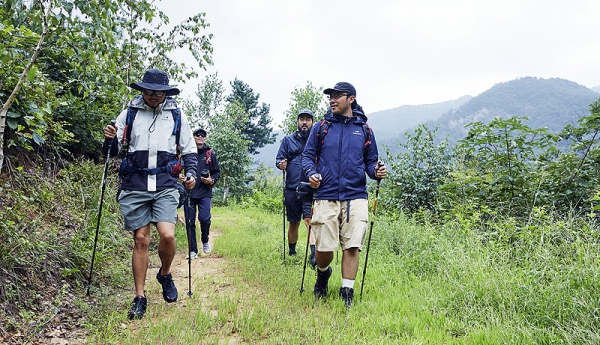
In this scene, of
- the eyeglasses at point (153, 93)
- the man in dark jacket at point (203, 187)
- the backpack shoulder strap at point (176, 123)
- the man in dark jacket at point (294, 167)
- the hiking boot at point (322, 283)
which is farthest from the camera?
the man in dark jacket at point (203, 187)

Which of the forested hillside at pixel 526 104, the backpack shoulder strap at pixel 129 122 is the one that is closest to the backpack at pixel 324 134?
the backpack shoulder strap at pixel 129 122

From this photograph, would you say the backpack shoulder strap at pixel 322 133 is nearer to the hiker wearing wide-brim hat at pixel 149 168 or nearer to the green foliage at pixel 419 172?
the hiker wearing wide-brim hat at pixel 149 168

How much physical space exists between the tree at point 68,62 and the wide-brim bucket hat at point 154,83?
Result: 0.29 meters

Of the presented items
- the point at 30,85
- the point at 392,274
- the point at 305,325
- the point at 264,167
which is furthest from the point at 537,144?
the point at 264,167

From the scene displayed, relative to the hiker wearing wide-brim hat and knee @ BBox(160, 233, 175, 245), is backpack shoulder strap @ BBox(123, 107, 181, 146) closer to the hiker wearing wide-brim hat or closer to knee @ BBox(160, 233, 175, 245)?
the hiker wearing wide-brim hat

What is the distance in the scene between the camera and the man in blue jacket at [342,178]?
13.3ft

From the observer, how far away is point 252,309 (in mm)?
3809

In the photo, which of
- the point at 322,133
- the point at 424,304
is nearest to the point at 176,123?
the point at 322,133

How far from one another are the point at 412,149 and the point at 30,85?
8530mm

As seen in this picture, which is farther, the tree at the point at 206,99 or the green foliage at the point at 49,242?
the tree at the point at 206,99

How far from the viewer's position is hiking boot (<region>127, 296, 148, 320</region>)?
136 inches

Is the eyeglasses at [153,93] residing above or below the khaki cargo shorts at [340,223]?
above

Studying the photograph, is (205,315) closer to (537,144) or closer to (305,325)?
(305,325)

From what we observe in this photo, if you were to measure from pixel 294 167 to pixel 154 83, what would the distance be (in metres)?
2.89
